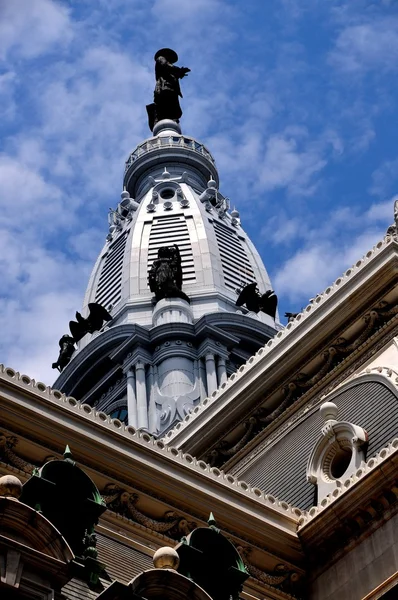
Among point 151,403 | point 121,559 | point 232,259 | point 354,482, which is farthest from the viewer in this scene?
point 232,259

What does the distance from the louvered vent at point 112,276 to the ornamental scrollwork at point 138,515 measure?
45.7m

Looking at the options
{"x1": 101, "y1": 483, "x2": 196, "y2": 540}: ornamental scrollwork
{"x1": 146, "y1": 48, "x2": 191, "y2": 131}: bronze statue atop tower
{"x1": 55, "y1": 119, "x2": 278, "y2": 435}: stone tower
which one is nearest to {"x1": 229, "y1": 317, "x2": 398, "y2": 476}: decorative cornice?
{"x1": 101, "y1": 483, "x2": 196, "y2": 540}: ornamental scrollwork

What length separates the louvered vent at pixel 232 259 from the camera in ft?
249

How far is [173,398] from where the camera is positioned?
218 feet

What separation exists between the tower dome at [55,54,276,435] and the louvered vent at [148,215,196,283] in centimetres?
5

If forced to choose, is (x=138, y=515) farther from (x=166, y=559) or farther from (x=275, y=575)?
(x=166, y=559)

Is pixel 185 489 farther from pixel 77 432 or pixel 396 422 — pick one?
pixel 396 422

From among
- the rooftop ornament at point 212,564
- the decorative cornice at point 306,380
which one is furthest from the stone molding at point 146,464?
the decorative cornice at point 306,380

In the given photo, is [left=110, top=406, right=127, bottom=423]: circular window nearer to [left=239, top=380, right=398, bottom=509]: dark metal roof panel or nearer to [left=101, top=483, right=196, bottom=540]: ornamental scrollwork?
[left=239, top=380, right=398, bottom=509]: dark metal roof panel

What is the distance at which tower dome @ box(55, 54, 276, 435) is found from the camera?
6838 cm

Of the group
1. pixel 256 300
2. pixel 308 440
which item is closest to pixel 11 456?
pixel 308 440

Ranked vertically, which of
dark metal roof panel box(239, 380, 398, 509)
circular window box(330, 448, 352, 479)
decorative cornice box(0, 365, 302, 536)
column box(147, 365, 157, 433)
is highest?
column box(147, 365, 157, 433)

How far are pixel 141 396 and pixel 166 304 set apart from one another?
4809mm

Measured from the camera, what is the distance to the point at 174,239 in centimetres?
7581
